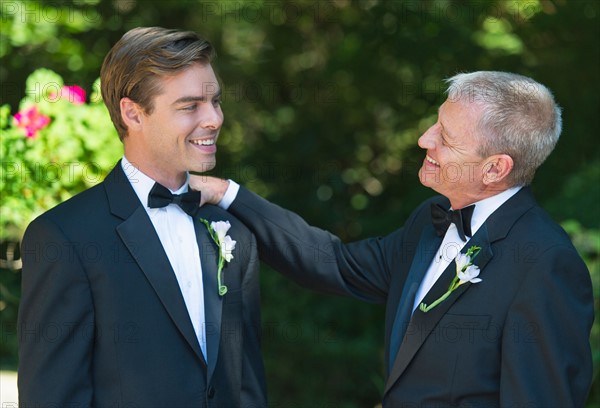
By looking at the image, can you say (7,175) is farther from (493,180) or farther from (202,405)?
(493,180)

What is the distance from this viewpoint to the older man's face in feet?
9.66

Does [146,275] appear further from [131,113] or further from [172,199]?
[131,113]

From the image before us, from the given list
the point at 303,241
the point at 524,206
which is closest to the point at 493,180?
the point at 524,206

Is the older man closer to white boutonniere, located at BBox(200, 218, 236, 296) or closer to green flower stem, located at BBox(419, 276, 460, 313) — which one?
green flower stem, located at BBox(419, 276, 460, 313)

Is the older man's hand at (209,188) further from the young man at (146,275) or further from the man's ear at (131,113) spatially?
the man's ear at (131,113)

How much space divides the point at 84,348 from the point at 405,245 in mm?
1283

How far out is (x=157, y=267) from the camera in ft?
9.27

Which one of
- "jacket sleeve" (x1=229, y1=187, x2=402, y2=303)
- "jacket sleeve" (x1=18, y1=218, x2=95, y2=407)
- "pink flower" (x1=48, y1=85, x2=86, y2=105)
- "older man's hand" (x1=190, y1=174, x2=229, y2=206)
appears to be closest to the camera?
"jacket sleeve" (x1=18, y1=218, x2=95, y2=407)

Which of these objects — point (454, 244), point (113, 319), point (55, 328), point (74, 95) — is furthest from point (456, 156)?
point (74, 95)

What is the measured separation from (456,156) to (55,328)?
1.43 meters

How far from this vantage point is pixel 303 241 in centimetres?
348

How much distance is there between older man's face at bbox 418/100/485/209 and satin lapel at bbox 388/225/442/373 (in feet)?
0.56

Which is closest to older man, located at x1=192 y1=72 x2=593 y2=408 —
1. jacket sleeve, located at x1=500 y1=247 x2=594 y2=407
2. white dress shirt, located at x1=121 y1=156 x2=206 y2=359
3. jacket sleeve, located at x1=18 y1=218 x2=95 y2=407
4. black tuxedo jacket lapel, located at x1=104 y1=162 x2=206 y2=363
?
jacket sleeve, located at x1=500 y1=247 x2=594 y2=407

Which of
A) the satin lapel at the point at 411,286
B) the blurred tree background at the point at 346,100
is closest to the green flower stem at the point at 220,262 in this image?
the satin lapel at the point at 411,286
